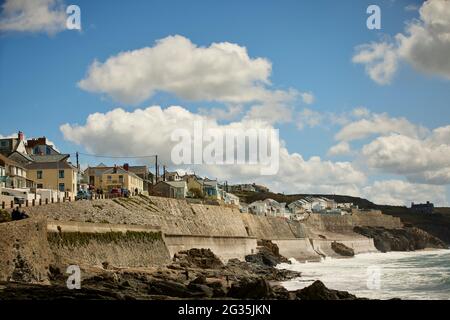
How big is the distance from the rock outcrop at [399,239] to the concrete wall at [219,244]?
6554cm

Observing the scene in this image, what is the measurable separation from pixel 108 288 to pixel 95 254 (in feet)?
34.4

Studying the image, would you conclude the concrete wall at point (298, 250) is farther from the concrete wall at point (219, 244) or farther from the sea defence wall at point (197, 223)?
the concrete wall at point (219, 244)

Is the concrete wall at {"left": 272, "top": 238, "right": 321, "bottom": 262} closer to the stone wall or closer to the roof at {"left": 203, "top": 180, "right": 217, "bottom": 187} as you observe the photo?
the roof at {"left": 203, "top": 180, "right": 217, "bottom": 187}

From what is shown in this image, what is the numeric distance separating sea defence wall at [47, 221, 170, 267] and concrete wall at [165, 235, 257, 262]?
3.15 m

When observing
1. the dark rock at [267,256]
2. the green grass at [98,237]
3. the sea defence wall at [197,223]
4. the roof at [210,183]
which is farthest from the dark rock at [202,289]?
the roof at [210,183]

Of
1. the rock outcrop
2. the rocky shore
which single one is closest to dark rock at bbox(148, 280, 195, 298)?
the rocky shore

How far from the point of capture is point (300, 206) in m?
138

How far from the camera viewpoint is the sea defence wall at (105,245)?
33.3m

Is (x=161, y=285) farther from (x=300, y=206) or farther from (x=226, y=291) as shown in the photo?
(x=300, y=206)

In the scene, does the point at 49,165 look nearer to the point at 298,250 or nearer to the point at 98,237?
the point at 98,237

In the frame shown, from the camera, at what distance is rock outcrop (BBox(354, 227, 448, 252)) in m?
127

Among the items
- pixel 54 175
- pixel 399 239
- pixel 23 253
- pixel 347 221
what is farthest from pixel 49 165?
pixel 399 239

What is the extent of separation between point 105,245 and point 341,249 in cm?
6582

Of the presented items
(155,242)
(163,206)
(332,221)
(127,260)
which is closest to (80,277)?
(127,260)
